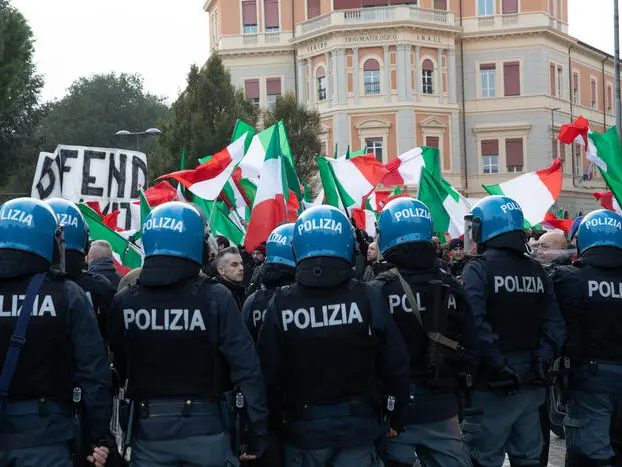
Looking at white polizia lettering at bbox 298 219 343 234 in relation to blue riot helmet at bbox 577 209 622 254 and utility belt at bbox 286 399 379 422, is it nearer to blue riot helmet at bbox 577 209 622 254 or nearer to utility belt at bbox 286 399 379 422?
utility belt at bbox 286 399 379 422

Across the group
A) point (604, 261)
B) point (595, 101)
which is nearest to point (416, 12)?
point (595, 101)

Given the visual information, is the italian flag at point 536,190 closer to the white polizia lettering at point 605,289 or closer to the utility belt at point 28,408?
the white polizia lettering at point 605,289

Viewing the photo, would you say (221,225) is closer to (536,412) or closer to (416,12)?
(536,412)

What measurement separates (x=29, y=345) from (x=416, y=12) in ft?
164

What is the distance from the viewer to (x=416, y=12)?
52531 millimetres

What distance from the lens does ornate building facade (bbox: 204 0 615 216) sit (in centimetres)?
5259

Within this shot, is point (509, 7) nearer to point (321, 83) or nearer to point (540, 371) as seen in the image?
point (321, 83)

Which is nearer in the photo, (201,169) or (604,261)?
(604,261)

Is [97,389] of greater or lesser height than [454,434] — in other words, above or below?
above

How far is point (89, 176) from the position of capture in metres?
12.9

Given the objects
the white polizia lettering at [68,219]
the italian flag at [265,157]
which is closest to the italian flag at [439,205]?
the italian flag at [265,157]

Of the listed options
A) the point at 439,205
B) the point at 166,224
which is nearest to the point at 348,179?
the point at 439,205

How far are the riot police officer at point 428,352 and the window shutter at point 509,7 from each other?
5202cm

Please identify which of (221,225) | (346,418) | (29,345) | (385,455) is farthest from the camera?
(221,225)
